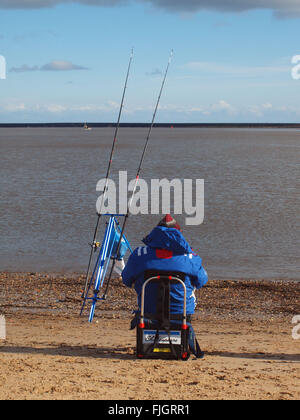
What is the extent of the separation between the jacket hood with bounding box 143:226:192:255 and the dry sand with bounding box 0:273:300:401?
1.08 meters

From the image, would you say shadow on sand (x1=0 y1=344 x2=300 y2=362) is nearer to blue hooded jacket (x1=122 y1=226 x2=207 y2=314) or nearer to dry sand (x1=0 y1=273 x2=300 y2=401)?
dry sand (x1=0 y1=273 x2=300 y2=401)

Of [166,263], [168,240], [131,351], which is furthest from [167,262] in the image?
[131,351]

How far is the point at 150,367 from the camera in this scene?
600 cm

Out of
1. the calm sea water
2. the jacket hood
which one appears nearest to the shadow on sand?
the jacket hood

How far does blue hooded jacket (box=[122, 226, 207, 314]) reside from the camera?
5.98 metres

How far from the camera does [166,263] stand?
6031 millimetres

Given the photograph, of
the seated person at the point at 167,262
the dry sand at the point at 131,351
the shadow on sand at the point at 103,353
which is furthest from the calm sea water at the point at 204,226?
the seated person at the point at 167,262

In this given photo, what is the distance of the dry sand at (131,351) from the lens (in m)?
5.30

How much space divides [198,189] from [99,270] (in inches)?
1029

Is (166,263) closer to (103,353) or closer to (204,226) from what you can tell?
(103,353)
